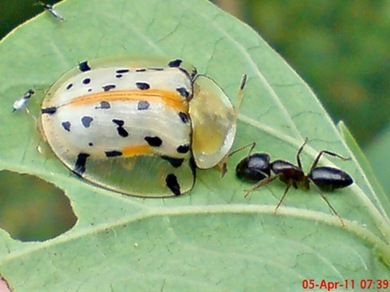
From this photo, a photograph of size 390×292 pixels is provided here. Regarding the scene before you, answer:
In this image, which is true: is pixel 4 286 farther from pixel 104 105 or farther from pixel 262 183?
pixel 262 183

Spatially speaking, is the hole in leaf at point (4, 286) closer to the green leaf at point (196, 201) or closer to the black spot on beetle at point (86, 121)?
the green leaf at point (196, 201)

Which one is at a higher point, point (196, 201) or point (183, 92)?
point (183, 92)

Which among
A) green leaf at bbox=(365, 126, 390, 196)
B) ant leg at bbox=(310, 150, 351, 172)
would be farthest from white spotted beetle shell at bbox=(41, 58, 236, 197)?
green leaf at bbox=(365, 126, 390, 196)

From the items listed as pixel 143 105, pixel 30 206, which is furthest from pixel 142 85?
pixel 30 206

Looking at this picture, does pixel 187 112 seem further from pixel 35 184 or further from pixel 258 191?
pixel 35 184

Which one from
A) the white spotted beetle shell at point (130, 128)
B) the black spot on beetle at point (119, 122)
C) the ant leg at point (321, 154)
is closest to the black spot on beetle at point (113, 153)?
the white spotted beetle shell at point (130, 128)
